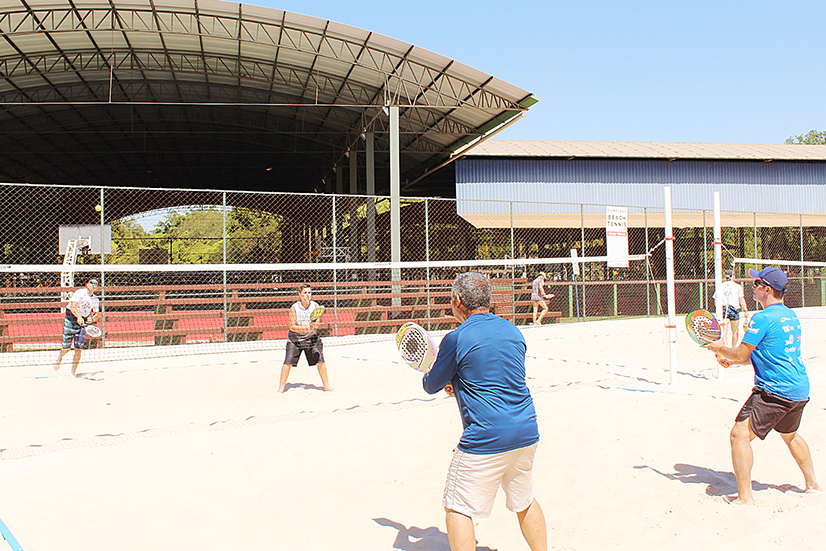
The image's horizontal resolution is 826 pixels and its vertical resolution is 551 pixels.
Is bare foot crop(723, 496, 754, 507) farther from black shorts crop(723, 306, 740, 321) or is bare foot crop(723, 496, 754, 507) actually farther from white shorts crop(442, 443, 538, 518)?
black shorts crop(723, 306, 740, 321)

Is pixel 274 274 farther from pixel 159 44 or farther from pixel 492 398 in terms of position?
pixel 492 398

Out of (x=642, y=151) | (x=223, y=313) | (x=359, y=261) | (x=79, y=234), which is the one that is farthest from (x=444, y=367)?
(x=359, y=261)

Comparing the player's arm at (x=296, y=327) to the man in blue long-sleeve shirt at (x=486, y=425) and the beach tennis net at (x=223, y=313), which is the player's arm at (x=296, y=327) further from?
the man in blue long-sleeve shirt at (x=486, y=425)

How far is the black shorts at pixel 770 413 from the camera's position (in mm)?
3912

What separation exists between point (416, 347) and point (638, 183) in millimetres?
21881

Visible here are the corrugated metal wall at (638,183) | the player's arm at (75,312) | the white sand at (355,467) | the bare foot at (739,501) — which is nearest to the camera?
the white sand at (355,467)

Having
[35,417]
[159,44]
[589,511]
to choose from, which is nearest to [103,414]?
[35,417]

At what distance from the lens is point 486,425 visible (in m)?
2.87

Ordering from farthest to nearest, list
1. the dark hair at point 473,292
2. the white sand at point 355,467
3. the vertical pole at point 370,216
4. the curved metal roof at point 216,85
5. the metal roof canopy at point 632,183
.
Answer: the metal roof canopy at point 632,183
the vertical pole at point 370,216
the curved metal roof at point 216,85
the white sand at point 355,467
the dark hair at point 473,292

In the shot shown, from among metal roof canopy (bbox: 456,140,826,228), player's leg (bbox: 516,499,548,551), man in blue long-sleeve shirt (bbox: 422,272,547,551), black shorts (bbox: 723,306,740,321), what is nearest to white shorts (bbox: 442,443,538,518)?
man in blue long-sleeve shirt (bbox: 422,272,547,551)

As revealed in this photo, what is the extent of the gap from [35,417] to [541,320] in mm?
12809

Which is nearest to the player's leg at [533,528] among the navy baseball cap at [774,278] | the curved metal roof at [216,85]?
the navy baseball cap at [774,278]

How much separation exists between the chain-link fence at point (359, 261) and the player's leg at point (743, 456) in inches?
286

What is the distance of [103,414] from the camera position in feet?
23.8
